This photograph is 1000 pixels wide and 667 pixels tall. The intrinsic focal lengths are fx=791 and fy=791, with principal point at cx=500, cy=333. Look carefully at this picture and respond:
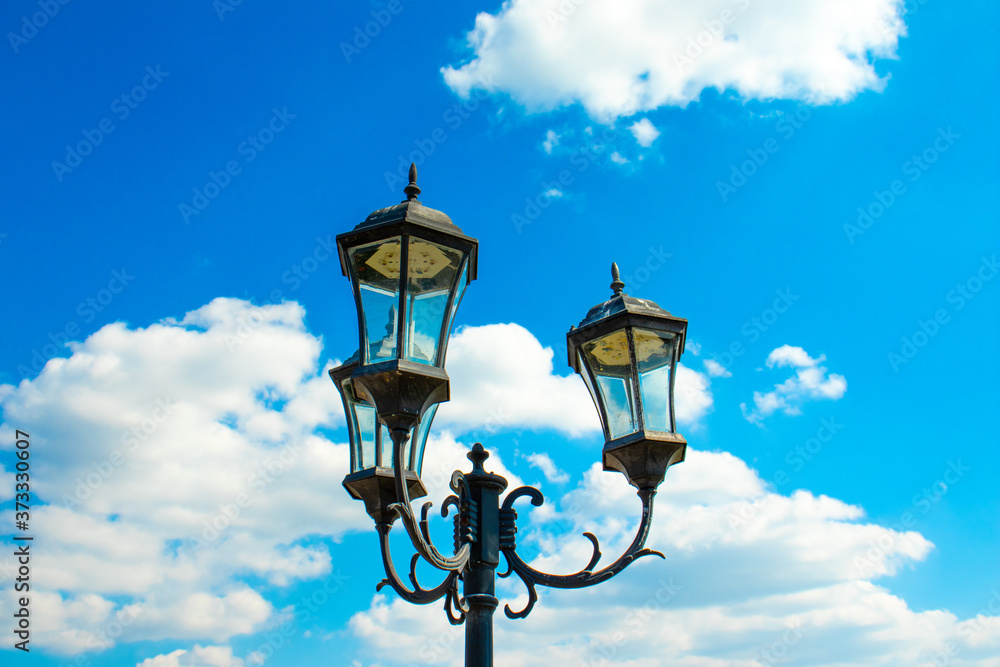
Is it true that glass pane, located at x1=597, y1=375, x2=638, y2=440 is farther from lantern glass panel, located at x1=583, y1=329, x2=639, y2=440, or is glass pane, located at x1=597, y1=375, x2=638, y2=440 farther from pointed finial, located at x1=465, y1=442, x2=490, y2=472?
pointed finial, located at x1=465, y1=442, x2=490, y2=472

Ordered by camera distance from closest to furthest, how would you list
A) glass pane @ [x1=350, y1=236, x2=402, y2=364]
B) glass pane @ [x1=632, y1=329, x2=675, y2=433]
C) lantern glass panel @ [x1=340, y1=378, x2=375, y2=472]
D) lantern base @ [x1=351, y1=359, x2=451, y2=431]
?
lantern base @ [x1=351, y1=359, x2=451, y2=431] → glass pane @ [x1=350, y1=236, x2=402, y2=364] → glass pane @ [x1=632, y1=329, x2=675, y2=433] → lantern glass panel @ [x1=340, y1=378, x2=375, y2=472]

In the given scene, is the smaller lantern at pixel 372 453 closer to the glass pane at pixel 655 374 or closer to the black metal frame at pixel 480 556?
the black metal frame at pixel 480 556

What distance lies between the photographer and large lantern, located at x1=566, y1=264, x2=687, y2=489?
4324mm

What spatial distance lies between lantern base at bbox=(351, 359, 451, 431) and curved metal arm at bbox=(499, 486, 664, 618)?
3.42ft

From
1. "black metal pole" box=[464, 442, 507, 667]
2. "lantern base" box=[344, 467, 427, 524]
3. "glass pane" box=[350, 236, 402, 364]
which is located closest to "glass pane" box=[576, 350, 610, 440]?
"black metal pole" box=[464, 442, 507, 667]

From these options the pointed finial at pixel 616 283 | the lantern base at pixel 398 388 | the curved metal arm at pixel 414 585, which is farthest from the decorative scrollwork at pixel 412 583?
the pointed finial at pixel 616 283

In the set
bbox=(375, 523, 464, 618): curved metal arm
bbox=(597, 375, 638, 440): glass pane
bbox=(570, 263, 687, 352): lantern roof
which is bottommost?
bbox=(375, 523, 464, 618): curved metal arm

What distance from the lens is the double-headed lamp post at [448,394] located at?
12.3 ft

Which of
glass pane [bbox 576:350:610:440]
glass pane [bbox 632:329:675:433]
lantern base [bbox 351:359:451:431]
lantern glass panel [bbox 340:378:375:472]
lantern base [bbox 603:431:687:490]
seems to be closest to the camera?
lantern base [bbox 351:359:451:431]

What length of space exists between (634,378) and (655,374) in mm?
150

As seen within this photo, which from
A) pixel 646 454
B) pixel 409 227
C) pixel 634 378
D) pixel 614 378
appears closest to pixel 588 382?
pixel 614 378

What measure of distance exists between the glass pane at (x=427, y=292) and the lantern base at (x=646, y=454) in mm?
1239

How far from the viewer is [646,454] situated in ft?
14.1

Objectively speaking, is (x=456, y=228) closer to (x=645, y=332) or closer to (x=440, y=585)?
(x=645, y=332)
